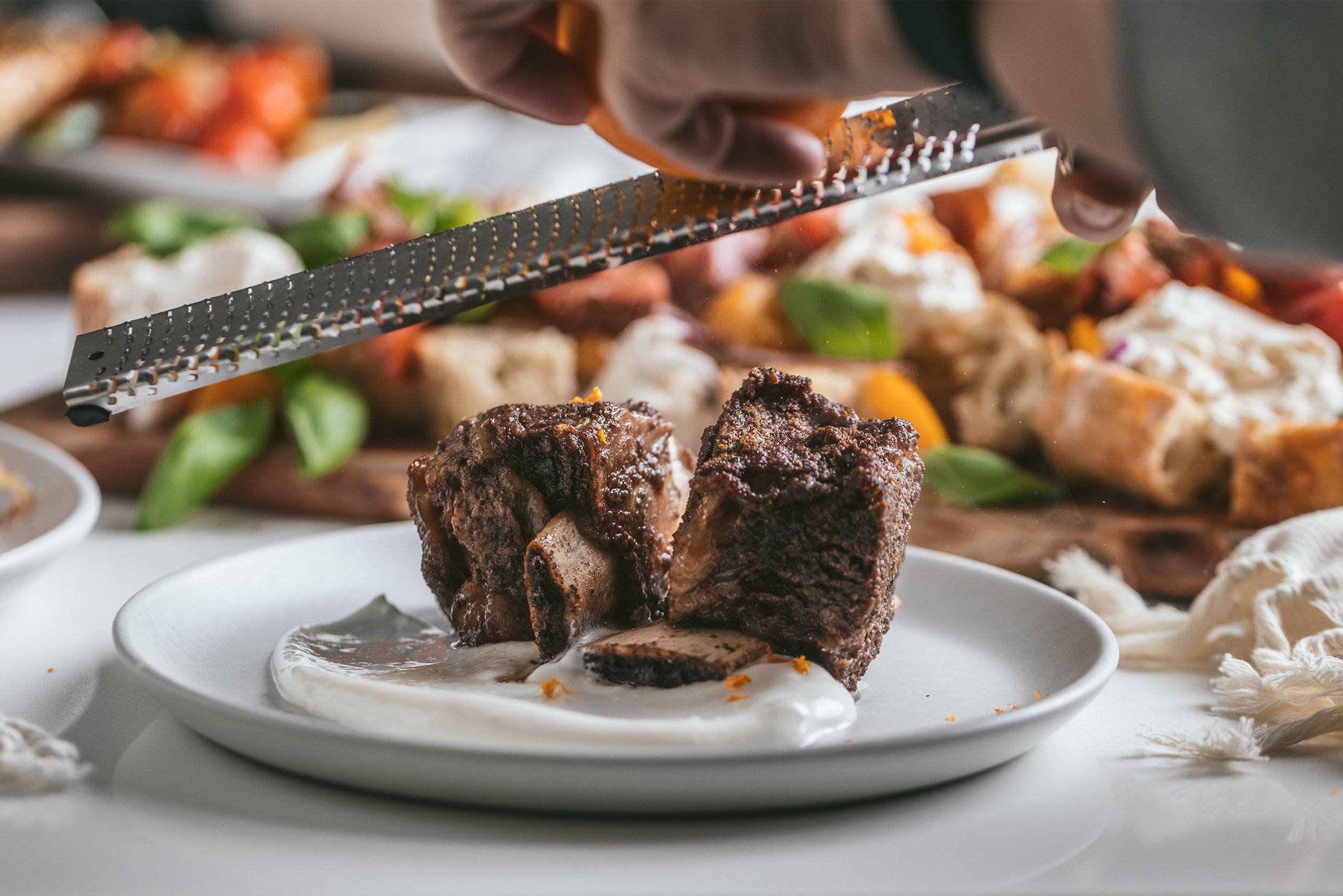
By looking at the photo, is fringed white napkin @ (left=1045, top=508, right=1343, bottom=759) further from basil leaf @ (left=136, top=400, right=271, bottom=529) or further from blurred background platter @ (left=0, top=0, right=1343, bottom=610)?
basil leaf @ (left=136, top=400, right=271, bottom=529)

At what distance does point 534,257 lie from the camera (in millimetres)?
1361

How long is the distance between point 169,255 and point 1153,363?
6.50ft

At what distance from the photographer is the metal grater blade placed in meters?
1.32

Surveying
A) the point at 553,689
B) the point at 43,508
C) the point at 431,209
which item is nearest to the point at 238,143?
the point at 431,209

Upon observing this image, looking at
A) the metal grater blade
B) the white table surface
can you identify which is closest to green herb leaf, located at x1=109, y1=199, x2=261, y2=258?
the metal grater blade

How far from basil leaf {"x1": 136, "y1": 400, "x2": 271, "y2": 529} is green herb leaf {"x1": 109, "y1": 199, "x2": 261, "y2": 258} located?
56 centimetres

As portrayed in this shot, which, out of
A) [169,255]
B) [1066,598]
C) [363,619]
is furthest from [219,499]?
[1066,598]

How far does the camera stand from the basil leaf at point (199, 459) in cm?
220

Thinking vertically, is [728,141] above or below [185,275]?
above

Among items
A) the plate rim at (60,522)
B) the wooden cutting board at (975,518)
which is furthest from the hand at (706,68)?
the wooden cutting board at (975,518)

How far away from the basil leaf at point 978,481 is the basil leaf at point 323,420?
1.02m

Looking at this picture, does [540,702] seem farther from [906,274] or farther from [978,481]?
[906,274]

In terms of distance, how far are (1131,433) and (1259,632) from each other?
0.53 m

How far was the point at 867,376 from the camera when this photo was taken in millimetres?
2166
